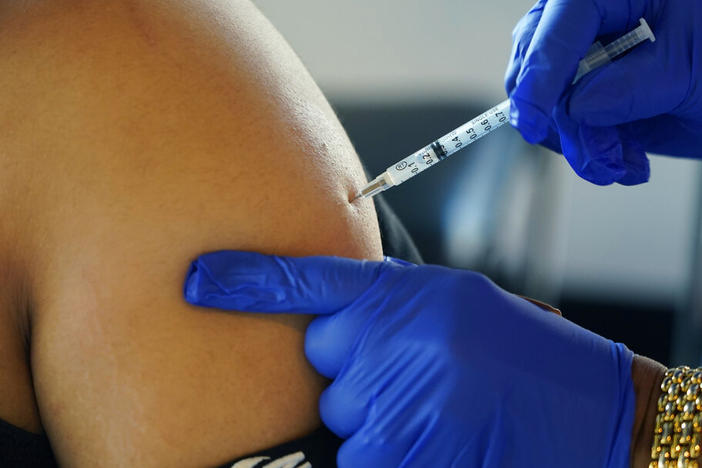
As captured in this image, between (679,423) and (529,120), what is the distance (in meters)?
0.43

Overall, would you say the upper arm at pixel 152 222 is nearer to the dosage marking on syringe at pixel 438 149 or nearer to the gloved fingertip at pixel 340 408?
the gloved fingertip at pixel 340 408

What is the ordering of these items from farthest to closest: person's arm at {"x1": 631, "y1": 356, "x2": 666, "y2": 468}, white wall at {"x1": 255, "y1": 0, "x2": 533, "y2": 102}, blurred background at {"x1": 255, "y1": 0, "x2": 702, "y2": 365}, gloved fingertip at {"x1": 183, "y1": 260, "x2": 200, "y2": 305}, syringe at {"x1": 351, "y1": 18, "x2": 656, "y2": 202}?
white wall at {"x1": 255, "y1": 0, "x2": 533, "y2": 102}, blurred background at {"x1": 255, "y1": 0, "x2": 702, "y2": 365}, syringe at {"x1": 351, "y1": 18, "x2": 656, "y2": 202}, person's arm at {"x1": 631, "y1": 356, "x2": 666, "y2": 468}, gloved fingertip at {"x1": 183, "y1": 260, "x2": 200, "y2": 305}

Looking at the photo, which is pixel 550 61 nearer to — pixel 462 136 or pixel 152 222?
pixel 462 136

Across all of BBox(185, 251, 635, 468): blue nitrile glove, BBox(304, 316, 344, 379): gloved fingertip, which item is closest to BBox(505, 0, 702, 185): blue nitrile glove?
BBox(185, 251, 635, 468): blue nitrile glove

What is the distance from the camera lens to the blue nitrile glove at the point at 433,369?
779 mm

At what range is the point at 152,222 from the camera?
0.75 metres

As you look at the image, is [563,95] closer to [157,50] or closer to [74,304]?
[157,50]

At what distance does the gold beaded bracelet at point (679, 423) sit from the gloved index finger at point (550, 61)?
1.22ft

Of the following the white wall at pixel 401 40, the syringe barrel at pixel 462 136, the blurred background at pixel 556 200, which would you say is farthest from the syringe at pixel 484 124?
the white wall at pixel 401 40

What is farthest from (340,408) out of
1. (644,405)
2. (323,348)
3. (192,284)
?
(644,405)

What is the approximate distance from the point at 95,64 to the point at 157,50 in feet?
0.25

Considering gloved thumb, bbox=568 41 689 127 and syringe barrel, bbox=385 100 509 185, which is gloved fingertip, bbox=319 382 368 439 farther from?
gloved thumb, bbox=568 41 689 127

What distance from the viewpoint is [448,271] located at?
2.78 feet

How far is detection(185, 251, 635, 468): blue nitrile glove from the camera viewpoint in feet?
2.56
